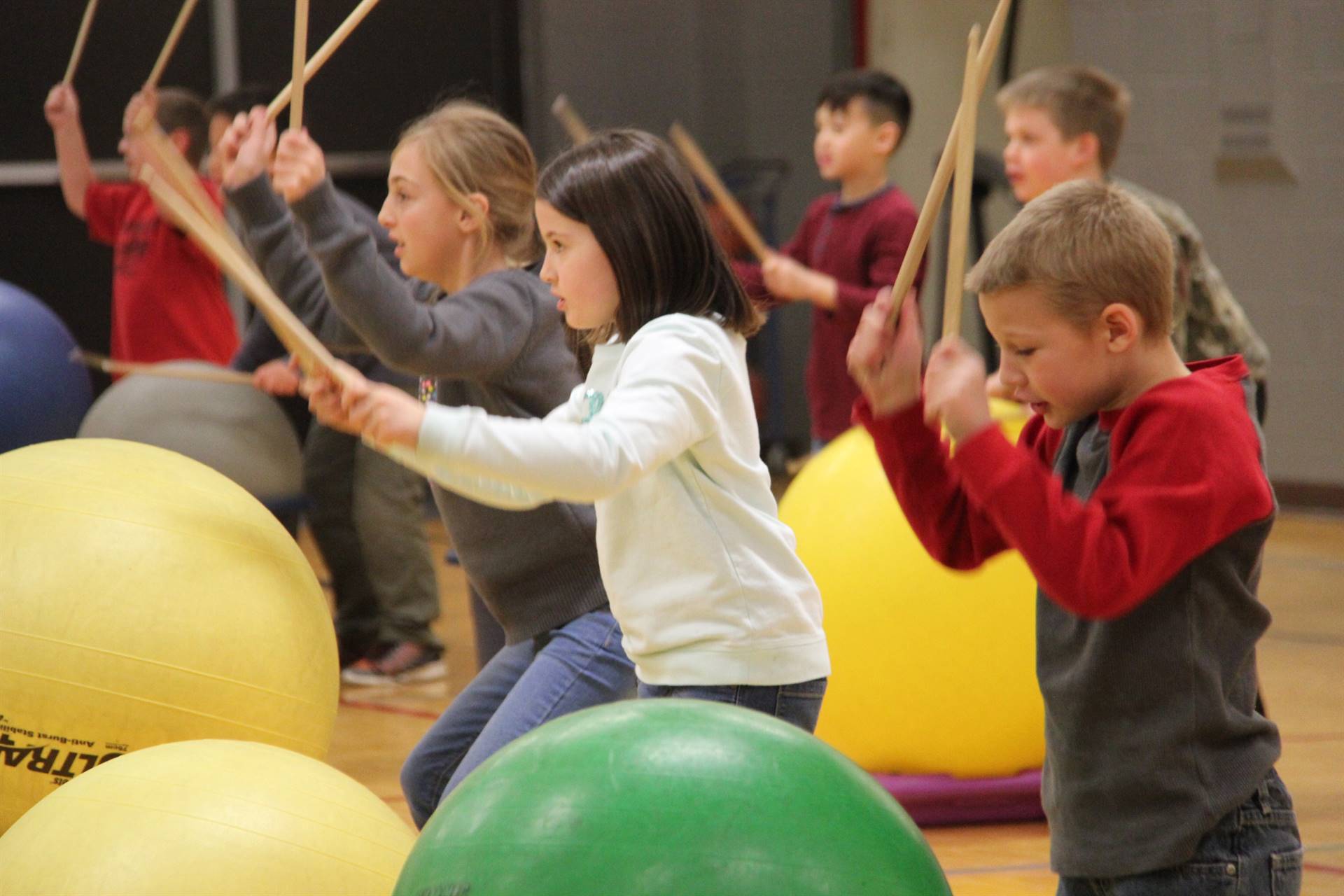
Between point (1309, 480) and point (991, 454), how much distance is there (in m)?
6.71

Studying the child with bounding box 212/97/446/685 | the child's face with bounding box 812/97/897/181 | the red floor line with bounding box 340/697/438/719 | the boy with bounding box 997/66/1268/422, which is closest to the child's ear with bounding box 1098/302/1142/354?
the boy with bounding box 997/66/1268/422

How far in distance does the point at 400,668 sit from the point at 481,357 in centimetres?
275

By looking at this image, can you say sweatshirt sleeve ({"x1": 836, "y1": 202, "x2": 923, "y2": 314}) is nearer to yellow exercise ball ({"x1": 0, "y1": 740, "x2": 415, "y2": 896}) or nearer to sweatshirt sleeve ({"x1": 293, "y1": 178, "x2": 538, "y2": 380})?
sweatshirt sleeve ({"x1": 293, "y1": 178, "x2": 538, "y2": 380})

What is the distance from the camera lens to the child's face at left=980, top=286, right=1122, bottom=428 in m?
1.89

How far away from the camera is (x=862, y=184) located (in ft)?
18.5

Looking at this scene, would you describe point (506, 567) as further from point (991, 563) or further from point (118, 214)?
point (118, 214)

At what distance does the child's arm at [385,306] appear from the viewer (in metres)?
2.65

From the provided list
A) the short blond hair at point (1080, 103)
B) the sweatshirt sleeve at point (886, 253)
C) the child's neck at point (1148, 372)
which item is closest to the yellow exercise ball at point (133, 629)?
the child's neck at point (1148, 372)

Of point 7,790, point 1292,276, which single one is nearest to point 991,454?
point 7,790

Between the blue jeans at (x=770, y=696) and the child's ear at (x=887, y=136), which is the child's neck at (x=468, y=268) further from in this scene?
the child's ear at (x=887, y=136)

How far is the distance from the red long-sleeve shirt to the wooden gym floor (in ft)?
5.41

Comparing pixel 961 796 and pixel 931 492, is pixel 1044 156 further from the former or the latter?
pixel 931 492

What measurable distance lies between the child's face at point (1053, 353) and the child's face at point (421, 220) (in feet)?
4.37

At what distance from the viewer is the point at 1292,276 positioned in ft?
25.9
